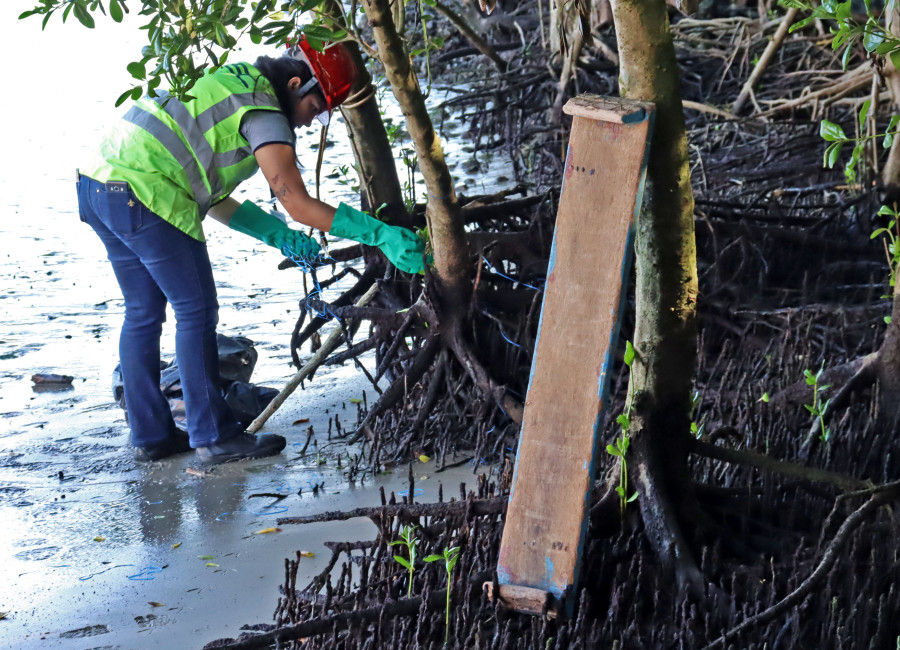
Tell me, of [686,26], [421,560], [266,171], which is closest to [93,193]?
[266,171]

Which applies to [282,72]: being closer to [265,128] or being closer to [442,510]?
[265,128]

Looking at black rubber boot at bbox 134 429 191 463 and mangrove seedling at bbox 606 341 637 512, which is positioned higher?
mangrove seedling at bbox 606 341 637 512

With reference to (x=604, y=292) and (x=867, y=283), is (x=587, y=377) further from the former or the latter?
(x=867, y=283)

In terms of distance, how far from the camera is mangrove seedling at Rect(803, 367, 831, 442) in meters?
2.95

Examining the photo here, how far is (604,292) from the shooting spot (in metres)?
2.09

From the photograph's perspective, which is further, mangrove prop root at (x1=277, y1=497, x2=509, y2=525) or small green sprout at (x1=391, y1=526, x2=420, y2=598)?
mangrove prop root at (x1=277, y1=497, x2=509, y2=525)

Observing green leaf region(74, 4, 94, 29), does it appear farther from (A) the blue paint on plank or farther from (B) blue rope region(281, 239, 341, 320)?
(B) blue rope region(281, 239, 341, 320)

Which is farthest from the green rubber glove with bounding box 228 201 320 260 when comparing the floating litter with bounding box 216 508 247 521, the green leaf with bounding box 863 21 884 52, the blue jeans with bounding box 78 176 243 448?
the green leaf with bounding box 863 21 884 52

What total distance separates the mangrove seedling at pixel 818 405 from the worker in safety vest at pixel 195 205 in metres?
1.53

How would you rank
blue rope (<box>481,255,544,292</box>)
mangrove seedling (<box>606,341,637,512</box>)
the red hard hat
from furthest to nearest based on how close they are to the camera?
blue rope (<box>481,255,544,292</box>) < the red hard hat < mangrove seedling (<box>606,341,637,512</box>)

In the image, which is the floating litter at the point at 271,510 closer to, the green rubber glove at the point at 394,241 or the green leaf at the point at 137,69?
the green rubber glove at the point at 394,241

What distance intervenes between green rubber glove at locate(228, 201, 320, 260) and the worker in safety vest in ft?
0.67

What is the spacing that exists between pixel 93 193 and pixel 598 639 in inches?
100

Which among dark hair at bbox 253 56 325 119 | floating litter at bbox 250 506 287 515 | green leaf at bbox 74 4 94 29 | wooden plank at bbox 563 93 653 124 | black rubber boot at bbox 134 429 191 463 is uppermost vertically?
green leaf at bbox 74 4 94 29
